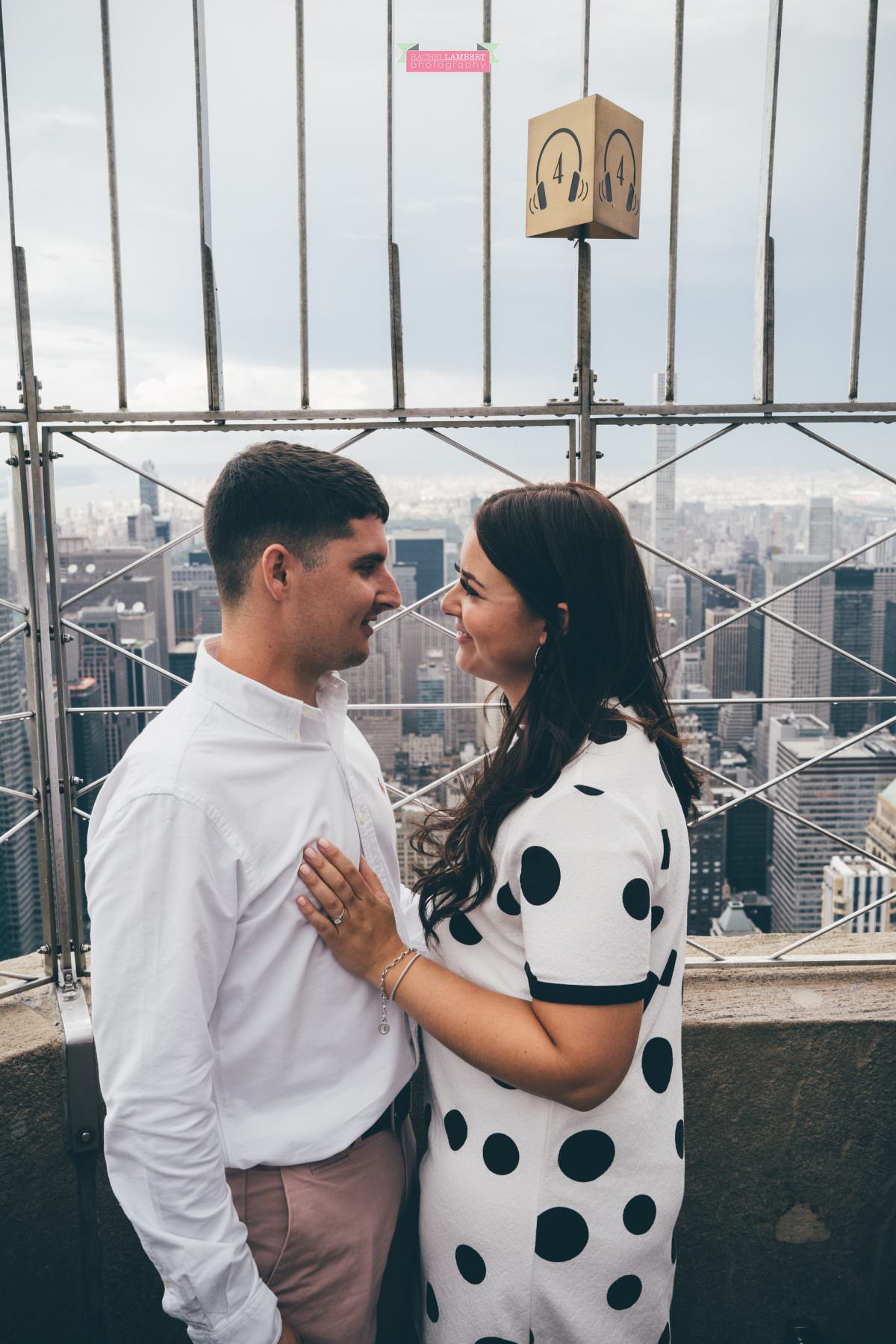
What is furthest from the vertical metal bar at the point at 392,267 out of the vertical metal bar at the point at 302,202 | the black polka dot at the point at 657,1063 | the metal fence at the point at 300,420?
the black polka dot at the point at 657,1063

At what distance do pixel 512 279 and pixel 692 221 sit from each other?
0.39 m

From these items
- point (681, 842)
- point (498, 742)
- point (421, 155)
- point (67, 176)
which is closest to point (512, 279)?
point (421, 155)

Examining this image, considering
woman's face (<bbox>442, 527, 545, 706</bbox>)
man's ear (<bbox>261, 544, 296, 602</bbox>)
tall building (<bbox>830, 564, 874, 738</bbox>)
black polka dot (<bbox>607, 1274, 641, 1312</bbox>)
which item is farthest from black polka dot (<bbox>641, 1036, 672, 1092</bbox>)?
tall building (<bbox>830, 564, 874, 738</bbox>)

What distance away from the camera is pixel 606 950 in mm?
1137

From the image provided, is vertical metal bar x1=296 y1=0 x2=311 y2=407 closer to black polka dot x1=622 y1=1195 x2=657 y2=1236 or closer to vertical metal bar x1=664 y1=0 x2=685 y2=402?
vertical metal bar x1=664 y1=0 x2=685 y2=402

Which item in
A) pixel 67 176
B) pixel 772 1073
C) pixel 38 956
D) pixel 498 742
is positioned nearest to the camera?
pixel 498 742

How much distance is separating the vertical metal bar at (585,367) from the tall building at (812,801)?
2.69ft

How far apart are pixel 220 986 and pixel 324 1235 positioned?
0.38m

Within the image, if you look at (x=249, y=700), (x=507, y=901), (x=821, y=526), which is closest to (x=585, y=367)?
(x=821, y=526)

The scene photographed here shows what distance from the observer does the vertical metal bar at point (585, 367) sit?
2.03 metres

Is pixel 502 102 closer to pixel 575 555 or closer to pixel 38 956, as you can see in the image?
pixel 575 555

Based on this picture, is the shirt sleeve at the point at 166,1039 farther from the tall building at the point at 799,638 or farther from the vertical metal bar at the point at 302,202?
the tall building at the point at 799,638

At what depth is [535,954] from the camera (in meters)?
1.16

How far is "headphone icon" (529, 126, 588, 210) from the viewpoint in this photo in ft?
6.16
